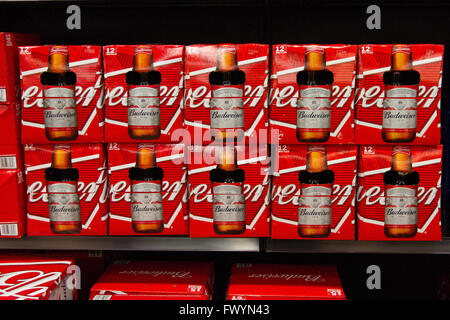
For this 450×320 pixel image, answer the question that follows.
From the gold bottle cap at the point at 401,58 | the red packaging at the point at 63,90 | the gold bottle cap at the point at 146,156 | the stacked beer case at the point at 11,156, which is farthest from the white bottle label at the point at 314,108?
the stacked beer case at the point at 11,156

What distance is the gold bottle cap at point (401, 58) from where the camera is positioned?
1.36 m

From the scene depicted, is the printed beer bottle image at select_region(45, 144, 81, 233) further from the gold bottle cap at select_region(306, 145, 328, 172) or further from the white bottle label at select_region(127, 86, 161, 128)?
the gold bottle cap at select_region(306, 145, 328, 172)

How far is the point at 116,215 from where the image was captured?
147 cm

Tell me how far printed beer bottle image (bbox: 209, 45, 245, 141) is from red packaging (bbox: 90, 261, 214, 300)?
550 mm

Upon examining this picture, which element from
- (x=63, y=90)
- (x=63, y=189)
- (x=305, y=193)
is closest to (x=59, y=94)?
(x=63, y=90)

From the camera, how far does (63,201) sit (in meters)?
1.46

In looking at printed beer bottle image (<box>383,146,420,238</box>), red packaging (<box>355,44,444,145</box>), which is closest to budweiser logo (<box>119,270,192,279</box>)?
printed beer bottle image (<box>383,146,420,238</box>)

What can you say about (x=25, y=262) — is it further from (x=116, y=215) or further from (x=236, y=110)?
(x=236, y=110)

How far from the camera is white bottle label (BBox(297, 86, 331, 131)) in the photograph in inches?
53.8

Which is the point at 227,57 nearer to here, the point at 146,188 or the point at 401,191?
the point at 146,188

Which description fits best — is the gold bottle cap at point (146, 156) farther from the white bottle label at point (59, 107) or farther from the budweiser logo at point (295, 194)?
the budweiser logo at point (295, 194)

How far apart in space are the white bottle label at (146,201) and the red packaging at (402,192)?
0.68 m

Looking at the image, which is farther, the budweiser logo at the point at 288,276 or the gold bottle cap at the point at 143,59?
the budweiser logo at the point at 288,276
